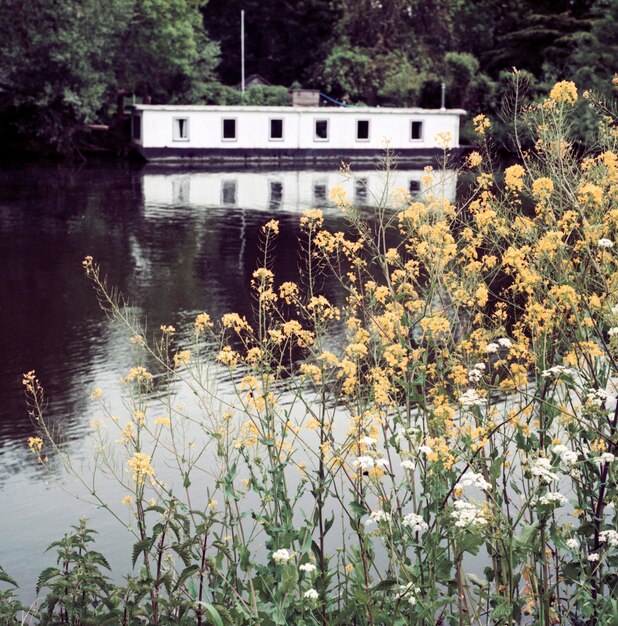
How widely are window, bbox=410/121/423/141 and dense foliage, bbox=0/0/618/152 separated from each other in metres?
3.60

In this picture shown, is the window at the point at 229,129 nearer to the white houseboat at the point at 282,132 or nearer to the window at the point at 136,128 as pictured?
the white houseboat at the point at 282,132

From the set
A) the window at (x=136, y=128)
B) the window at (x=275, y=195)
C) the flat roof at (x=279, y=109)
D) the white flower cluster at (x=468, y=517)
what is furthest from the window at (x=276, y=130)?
the white flower cluster at (x=468, y=517)

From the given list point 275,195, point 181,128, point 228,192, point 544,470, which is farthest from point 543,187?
point 181,128

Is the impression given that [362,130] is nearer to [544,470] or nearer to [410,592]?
[410,592]

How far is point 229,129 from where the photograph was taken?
40.9m

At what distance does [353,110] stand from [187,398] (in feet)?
107

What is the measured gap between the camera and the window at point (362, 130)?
4238cm

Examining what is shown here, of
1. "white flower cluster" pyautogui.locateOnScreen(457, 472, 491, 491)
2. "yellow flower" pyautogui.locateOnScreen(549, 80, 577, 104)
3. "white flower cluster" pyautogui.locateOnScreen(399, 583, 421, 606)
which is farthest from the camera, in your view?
"yellow flower" pyautogui.locateOnScreen(549, 80, 577, 104)

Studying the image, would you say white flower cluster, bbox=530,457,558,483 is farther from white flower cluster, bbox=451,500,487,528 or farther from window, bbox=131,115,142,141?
window, bbox=131,115,142,141

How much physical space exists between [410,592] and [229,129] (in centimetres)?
3779

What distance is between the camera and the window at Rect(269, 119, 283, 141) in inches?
1622

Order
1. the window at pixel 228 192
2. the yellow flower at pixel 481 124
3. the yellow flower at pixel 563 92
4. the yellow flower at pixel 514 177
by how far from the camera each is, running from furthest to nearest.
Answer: the window at pixel 228 192 → the yellow flower at pixel 481 124 → the yellow flower at pixel 514 177 → the yellow flower at pixel 563 92

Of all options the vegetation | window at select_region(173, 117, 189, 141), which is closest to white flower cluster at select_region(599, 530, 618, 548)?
the vegetation

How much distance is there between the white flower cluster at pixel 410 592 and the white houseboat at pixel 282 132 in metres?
36.0
